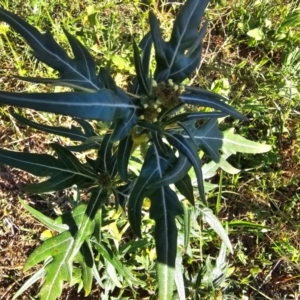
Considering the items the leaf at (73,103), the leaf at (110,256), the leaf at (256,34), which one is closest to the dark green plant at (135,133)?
the leaf at (73,103)

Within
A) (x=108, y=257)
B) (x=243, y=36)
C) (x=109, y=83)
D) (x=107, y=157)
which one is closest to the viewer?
(x=109, y=83)

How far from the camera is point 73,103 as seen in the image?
1309mm

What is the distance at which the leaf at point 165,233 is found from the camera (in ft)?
5.69

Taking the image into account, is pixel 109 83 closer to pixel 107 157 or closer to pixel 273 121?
pixel 107 157

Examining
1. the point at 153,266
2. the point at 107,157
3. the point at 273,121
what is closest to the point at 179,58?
the point at 107,157

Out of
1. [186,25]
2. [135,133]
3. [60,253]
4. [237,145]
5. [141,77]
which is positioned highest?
[186,25]

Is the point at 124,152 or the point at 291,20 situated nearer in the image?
the point at 124,152

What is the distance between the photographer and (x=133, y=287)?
2.75 metres

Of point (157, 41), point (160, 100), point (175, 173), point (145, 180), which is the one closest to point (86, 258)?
point (145, 180)

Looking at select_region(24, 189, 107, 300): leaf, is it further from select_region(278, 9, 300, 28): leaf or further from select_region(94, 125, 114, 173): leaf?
select_region(278, 9, 300, 28): leaf

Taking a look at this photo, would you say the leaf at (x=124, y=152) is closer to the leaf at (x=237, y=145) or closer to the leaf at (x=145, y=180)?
Answer: the leaf at (x=145, y=180)

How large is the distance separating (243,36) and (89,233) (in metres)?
2.00

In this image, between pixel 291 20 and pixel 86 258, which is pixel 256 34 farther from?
pixel 86 258

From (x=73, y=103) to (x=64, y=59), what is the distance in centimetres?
44
